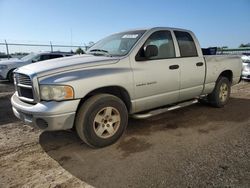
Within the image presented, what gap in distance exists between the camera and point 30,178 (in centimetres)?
289

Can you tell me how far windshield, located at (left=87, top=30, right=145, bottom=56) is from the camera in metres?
4.15

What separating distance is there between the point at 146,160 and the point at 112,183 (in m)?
0.69

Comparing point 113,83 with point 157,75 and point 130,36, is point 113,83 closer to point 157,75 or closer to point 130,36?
point 157,75

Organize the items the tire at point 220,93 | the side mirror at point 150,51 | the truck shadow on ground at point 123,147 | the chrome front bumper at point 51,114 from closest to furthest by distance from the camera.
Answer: the truck shadow on ground at point 123,147 < the chrome front bumper at point 51,114 < the side mirror at point 150,51 < the tire at point 220,93

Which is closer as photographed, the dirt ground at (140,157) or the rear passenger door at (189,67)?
the dirt ground at (140,157)

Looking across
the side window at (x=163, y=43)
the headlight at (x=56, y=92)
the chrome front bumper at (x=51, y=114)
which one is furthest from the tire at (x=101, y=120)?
the side window at (x=163, y=43)

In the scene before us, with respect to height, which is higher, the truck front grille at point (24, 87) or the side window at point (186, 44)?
the side window at point (186, 44)

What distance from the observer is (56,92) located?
317cm

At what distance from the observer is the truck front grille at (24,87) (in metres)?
3.39

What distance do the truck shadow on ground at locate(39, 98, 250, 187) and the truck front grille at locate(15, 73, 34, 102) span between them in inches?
33.9

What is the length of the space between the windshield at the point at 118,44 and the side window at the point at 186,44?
915 mm

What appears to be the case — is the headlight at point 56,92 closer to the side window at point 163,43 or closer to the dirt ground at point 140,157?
the dirt ground at point 140,157

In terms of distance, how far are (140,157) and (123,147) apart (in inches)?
17.3

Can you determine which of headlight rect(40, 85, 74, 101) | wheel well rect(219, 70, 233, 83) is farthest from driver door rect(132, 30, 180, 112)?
wheel well rect(219, 70, 233, 83)
